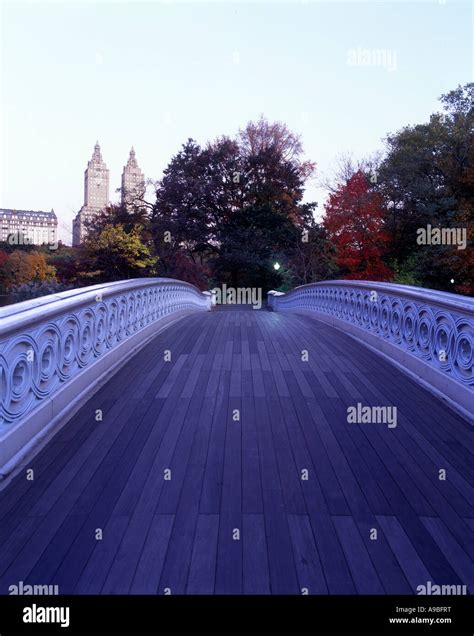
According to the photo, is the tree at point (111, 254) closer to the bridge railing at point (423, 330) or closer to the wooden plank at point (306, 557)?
the bridge railing at point (423, 330)

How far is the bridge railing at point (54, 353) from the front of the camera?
11.9 ft

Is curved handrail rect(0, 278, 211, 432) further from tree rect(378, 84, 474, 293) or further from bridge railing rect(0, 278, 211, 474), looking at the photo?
tree rect(378, 84, 474, 293)

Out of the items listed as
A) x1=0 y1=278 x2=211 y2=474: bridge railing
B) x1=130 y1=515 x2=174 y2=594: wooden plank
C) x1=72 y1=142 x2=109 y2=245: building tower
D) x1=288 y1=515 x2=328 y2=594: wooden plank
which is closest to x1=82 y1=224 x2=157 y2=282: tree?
x1=0 y1=278 x2=211 y2=474: bridge railing

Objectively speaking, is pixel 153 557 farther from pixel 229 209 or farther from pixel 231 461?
pixel 229 209

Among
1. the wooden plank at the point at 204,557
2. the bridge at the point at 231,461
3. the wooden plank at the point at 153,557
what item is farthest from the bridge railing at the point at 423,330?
the wooden plank at the point at 153,557

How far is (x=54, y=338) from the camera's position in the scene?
447 cm

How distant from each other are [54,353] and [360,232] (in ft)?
70.8

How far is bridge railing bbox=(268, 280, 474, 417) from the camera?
4.74 metres

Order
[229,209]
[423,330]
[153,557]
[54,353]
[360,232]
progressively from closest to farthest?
[153,557], [54,353], [423,330], [360,232], [229,209]

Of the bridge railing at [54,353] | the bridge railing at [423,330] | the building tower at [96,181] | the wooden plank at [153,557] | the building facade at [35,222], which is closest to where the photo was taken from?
the wooden plank at [153,557]

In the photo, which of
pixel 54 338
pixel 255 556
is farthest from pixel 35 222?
pixel 255 556
